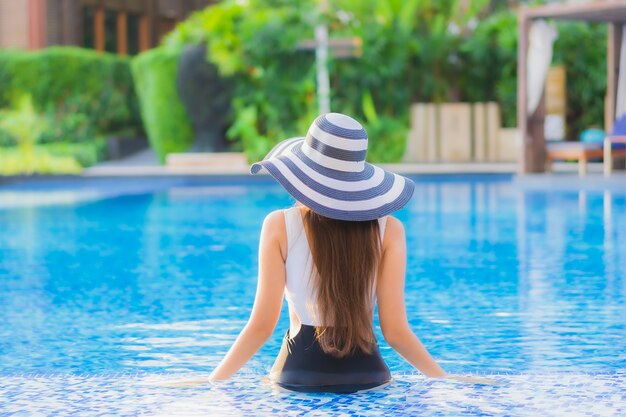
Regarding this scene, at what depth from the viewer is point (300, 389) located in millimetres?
4031

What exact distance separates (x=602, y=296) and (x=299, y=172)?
13.1 feet

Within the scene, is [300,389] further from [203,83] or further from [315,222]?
[203,83]

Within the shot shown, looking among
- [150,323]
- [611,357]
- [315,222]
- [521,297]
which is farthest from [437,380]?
[521,297]

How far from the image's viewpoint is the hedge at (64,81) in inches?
1044

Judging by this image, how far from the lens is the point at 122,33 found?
3309cm

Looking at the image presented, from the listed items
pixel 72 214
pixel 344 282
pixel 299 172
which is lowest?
pixel 72 214

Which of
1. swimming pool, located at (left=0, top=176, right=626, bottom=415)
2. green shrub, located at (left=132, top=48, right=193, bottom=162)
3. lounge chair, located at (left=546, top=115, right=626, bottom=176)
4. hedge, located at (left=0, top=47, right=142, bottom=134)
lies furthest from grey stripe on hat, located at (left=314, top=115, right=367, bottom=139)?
hedge, located at (left=0, top=47, right=142, bottom=134)

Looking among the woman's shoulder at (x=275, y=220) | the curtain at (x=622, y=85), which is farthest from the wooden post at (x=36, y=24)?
the woman's shoulder at (x=275, y=220)

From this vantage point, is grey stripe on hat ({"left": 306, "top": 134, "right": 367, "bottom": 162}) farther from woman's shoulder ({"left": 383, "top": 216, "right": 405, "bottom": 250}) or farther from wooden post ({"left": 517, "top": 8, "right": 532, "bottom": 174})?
wooden post ({"left": 517, "top": 8, "right": 532, "bottom": 174})

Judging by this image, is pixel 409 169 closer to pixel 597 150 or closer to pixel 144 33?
pixel 597 150

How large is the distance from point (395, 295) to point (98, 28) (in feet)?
95.2

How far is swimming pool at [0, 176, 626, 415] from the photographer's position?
4.19 meters

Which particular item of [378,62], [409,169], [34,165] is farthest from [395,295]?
[378,62]

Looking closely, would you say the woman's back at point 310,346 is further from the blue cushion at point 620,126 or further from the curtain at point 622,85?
the curtain at point 622,85
